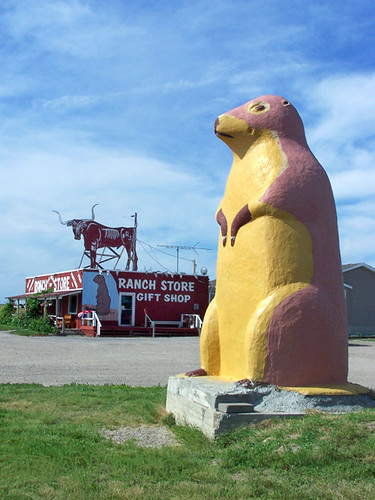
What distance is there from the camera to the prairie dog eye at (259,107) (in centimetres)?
692

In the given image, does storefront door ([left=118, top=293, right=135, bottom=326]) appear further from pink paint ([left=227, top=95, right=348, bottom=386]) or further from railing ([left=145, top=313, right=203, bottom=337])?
pink paint ([left=227, top=95, right=348, bottom=386])

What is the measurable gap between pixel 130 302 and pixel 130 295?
36 centimetres

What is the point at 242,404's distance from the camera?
5.52 m

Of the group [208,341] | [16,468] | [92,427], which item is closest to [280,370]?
[208,341]

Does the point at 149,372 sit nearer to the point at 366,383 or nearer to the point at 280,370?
the point at 366,383

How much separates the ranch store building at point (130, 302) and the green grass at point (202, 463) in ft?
65.7

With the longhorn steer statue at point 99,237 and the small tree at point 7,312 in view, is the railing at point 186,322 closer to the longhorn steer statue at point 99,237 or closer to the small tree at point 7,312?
the longhorn steer statue at point 99,237

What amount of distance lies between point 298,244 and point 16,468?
3692 mm

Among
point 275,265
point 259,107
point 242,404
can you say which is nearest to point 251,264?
point 275,265

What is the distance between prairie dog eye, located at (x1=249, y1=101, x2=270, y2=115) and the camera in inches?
272

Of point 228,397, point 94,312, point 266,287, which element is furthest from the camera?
point 94,312

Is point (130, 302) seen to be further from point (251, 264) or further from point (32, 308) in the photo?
point (251, 264)

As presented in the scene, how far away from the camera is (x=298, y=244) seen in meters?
6.19

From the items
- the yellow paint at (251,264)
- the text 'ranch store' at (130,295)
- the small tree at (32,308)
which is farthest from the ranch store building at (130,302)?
the yellow paint at (251,264)
